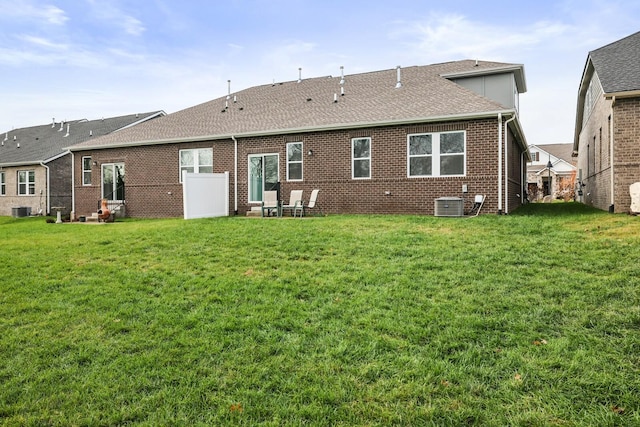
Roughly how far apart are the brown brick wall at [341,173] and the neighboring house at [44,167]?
711 cm

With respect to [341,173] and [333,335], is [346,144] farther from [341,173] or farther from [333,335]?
[333,335]

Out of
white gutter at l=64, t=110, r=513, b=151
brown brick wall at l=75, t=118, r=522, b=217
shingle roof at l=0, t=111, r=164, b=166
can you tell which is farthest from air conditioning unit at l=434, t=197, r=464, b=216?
shingle roof at l=0, t=111, r=164, b=166

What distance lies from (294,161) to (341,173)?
188cm

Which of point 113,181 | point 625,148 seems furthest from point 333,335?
point 113,181

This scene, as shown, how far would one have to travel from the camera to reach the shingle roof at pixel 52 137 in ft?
80.2

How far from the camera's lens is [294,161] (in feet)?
48.7

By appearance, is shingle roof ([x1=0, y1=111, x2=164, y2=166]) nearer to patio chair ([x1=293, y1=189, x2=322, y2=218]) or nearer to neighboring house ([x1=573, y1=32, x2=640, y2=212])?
patio chair ([x1=293, y1=189, x2=322, y2=218])

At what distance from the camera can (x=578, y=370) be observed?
3244 millimetres

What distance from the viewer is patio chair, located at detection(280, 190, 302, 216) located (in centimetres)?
1402

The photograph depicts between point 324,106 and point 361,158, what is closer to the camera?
point 361,158

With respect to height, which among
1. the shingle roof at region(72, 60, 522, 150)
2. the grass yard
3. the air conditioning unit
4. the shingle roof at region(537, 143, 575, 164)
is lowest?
the grass yard

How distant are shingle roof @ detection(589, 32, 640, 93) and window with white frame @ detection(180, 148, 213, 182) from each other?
Result: 12.8 meters

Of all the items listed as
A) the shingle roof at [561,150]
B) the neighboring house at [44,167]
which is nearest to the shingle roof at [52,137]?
the neighboring house at [44,167]

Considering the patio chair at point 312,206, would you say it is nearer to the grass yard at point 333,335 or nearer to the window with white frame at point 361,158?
the window with white frame at point 361,158
